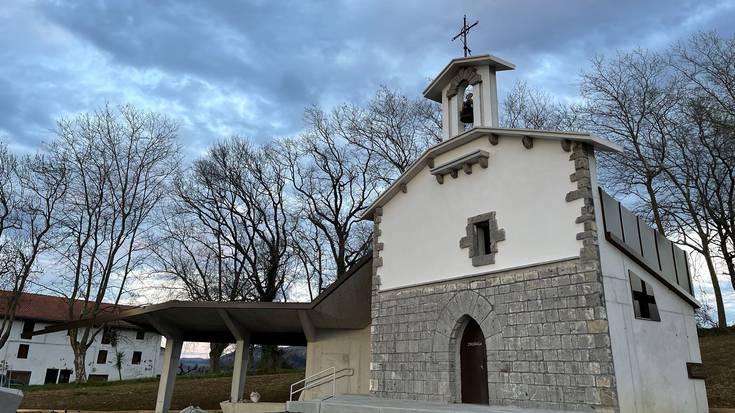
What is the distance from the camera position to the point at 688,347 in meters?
10.4

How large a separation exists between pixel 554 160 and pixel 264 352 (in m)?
25.8

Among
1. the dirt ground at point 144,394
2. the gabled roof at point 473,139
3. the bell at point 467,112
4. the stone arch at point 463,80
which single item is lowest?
the dirt ground at point 144,394

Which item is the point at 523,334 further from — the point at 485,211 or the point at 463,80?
the point at 463,80

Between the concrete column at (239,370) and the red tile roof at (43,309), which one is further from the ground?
the red tile roof at (43,309)

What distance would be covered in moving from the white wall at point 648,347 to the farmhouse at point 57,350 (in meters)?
33.8

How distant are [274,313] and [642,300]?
8.84 m

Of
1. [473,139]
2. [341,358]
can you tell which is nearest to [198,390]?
[341,358]

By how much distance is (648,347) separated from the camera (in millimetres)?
9258

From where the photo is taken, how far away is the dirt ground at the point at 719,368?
12375 millimetres

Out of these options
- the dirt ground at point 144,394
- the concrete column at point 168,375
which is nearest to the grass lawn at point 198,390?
the dirt ground at point 144,394

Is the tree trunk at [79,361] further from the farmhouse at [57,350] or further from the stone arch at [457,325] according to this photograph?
the stone arch at [457,325]

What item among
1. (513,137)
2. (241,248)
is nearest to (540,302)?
(513,137)

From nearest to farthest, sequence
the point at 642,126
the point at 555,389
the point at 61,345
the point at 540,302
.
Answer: the point at 555,389 → the point at 540,302 → the point at 642,126 → the point at 61,345

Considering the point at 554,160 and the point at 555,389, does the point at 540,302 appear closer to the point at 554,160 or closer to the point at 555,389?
the point at 555,389
